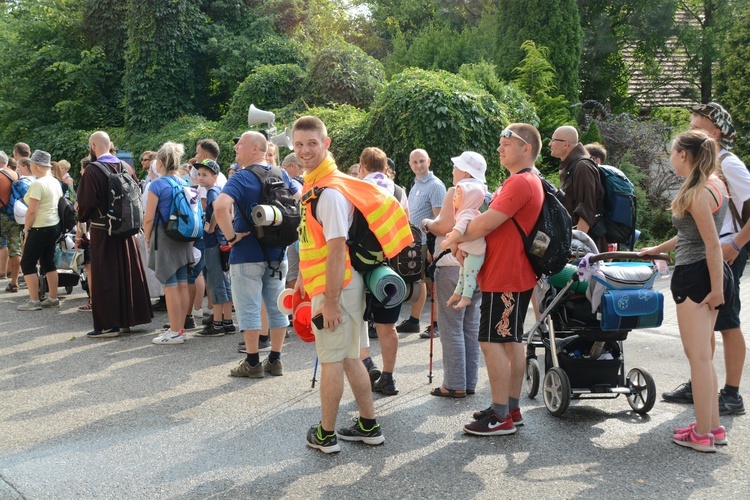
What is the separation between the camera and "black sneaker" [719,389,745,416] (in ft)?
17.6

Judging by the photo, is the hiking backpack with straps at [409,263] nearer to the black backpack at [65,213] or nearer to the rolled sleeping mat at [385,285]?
the rolled sleeping mat at [385,285]

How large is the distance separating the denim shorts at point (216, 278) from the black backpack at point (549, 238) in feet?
14.4

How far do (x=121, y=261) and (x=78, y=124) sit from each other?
60.9ft

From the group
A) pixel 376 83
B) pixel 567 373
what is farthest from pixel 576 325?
pixel 376 83

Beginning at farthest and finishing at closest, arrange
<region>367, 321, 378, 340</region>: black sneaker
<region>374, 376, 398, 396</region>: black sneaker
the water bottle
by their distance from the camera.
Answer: <region>367, 321, 378, 340</region>: black sneaker < <region>374, 376, 398, 396</region>: black sneaker < the water bottle

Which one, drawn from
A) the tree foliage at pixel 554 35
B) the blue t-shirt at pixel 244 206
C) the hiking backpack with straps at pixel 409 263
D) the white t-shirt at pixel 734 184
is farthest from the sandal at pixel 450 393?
the tree foliage at pixel 554 35

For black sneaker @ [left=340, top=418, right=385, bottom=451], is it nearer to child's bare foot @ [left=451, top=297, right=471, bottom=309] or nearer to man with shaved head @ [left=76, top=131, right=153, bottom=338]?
child's bare foot @ [left=451, top=297, right=471, bottom=309]

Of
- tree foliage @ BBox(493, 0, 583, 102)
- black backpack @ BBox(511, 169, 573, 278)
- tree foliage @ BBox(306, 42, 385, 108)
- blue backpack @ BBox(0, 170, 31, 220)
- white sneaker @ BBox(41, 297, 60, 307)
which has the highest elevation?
tree foliage @ BBox(493, 0, 583, 102)

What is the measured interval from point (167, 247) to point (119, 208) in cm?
70

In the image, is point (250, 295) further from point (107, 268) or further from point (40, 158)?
point (40, 158)

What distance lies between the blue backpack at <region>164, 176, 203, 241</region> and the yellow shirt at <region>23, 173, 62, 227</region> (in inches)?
112

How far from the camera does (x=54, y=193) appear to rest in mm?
10070

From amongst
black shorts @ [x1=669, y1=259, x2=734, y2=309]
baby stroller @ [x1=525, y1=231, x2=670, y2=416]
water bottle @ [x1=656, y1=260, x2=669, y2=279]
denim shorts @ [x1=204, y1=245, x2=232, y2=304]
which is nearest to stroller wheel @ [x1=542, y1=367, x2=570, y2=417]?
baby stroller @ [x1=525, y1=231, x2=670, y2=416]

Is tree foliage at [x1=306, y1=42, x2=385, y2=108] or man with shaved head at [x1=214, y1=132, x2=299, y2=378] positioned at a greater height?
tree foliage at [x1=306, y1=42, x2=385, y2=108]
